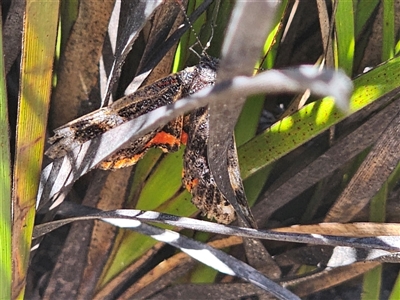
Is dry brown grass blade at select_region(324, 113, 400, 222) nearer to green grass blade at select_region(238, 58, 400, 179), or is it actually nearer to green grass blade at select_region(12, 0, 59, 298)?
green grass blade at select_region(238, 58, 400, 179)

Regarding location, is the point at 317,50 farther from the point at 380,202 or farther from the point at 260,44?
the point at 260,44

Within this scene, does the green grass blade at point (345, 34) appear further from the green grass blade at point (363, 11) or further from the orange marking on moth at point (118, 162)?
the orange marking on moth at point (118, 162)

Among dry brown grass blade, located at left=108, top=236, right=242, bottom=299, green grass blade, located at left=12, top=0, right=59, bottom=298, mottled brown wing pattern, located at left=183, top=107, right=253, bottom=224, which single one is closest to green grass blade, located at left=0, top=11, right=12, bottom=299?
green grass blade, located at left=12, top=0, right=59, bottom=298

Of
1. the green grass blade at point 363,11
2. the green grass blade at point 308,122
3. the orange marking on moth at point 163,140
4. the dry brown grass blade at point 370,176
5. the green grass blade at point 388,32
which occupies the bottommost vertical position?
the dry brown grass blade at point 370,176

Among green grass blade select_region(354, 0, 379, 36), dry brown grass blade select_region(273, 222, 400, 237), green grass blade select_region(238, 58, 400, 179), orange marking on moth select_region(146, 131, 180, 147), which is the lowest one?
dry brown grass blade select_region(273, 222, 400, 237)

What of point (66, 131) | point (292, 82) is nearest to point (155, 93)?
point (66, 131)

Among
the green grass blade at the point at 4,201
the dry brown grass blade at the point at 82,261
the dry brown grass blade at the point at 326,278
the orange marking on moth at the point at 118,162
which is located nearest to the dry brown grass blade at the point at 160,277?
the dry brown grass blade at the point at 82,261

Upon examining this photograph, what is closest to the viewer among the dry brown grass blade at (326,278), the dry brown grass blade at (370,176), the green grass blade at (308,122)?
the green grass blade at (308,122)
